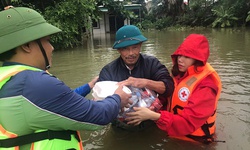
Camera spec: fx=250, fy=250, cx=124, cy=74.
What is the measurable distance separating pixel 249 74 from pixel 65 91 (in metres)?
5.87

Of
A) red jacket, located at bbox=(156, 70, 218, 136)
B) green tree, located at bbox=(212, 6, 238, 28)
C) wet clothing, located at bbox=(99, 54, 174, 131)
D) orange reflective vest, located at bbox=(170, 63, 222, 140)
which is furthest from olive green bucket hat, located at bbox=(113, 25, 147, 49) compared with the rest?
green tree, located at bbox=(212, 6, 238, 28)

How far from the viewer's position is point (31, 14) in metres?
1.59

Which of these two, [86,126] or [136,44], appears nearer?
[86,126]

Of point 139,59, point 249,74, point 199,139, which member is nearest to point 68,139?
point 139,59

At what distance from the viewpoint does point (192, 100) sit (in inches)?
106

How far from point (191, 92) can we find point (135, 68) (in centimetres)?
74

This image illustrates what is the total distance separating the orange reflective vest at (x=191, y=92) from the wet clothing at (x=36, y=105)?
1.58 meters

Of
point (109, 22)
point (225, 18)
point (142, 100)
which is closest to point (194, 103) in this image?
point (142, 100)

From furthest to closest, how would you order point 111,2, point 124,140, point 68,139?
point 111,2, point 124,140, point 68,139

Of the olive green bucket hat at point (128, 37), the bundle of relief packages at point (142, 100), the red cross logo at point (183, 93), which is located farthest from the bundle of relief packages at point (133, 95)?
the olive green bucket hat at point (128, 37)

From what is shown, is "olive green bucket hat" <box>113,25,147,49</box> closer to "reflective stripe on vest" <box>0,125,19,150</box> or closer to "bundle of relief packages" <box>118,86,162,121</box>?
"bundle of relief packages" <box>118,86,162,121</box>

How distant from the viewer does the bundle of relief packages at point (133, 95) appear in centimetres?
246

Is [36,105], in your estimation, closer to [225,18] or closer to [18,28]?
[18,28]

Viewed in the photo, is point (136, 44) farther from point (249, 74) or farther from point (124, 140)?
point (249, 74)
